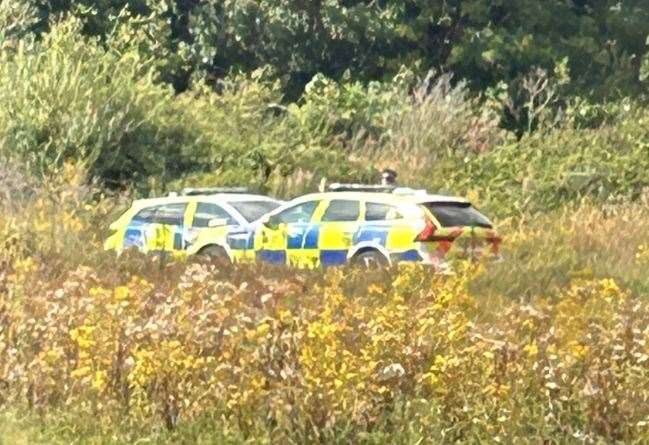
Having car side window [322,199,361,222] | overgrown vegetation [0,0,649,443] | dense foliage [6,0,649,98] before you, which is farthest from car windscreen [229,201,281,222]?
dense foliage [6,0,649,98]

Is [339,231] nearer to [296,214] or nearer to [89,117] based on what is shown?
[296,214]

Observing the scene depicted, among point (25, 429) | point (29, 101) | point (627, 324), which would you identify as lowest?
point (25, 429)

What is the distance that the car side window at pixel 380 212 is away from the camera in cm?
1973

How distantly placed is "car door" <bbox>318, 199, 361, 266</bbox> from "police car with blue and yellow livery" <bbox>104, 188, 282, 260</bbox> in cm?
139

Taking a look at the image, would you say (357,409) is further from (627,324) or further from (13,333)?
(13,333)

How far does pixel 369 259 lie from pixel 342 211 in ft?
3.14

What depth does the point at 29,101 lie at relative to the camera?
98.4 ft

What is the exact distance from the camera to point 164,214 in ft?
74.5

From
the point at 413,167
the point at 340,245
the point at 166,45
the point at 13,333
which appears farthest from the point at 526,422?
the point at 166,45

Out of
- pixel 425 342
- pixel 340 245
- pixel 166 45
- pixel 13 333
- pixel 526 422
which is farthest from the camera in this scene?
pixel 166 45

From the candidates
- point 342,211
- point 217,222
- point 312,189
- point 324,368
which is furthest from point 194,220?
point 324,368

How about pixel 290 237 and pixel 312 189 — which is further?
pixel 312 189

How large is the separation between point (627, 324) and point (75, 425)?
330 centimetres

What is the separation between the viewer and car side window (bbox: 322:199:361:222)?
20.1m
